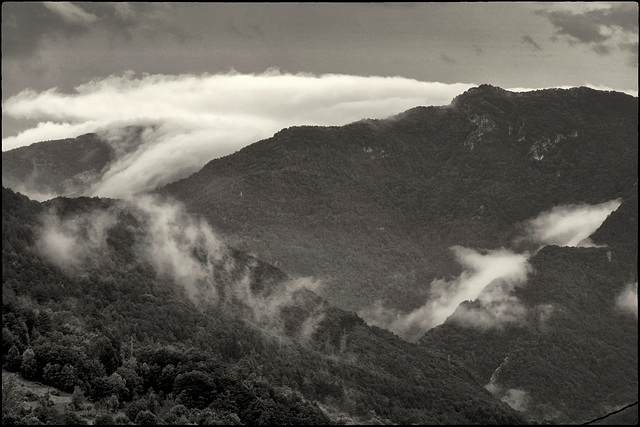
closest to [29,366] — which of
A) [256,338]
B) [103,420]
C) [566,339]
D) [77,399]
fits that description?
[77,399]

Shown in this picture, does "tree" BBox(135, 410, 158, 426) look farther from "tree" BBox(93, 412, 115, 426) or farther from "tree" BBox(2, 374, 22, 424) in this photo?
"tree" BBox(2, 374, 22, 424)

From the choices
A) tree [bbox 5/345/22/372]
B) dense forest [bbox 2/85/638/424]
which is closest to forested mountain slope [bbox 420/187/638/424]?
dense forest [bbox 2/85/638/424]

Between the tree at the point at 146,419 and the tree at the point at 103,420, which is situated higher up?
the tree at the point at 103,420

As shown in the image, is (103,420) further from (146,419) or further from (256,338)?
(256,338)

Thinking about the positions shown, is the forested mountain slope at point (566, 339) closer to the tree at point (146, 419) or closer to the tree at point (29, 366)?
the tree at point (146, 419)

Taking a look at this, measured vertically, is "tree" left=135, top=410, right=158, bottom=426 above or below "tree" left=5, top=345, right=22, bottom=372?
below

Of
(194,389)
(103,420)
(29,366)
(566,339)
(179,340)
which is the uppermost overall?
(29,366)

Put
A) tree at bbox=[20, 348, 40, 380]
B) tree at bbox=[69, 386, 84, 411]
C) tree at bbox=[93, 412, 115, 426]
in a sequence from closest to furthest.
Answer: tree at bbox=[93, 412, 115, 426], tree at bbox=[69, 386, 84, 411], tree at bbox=[20, 348, 40, 380]

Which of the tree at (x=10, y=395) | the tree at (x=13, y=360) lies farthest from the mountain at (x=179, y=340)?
the tree at (x=10, y=395)
